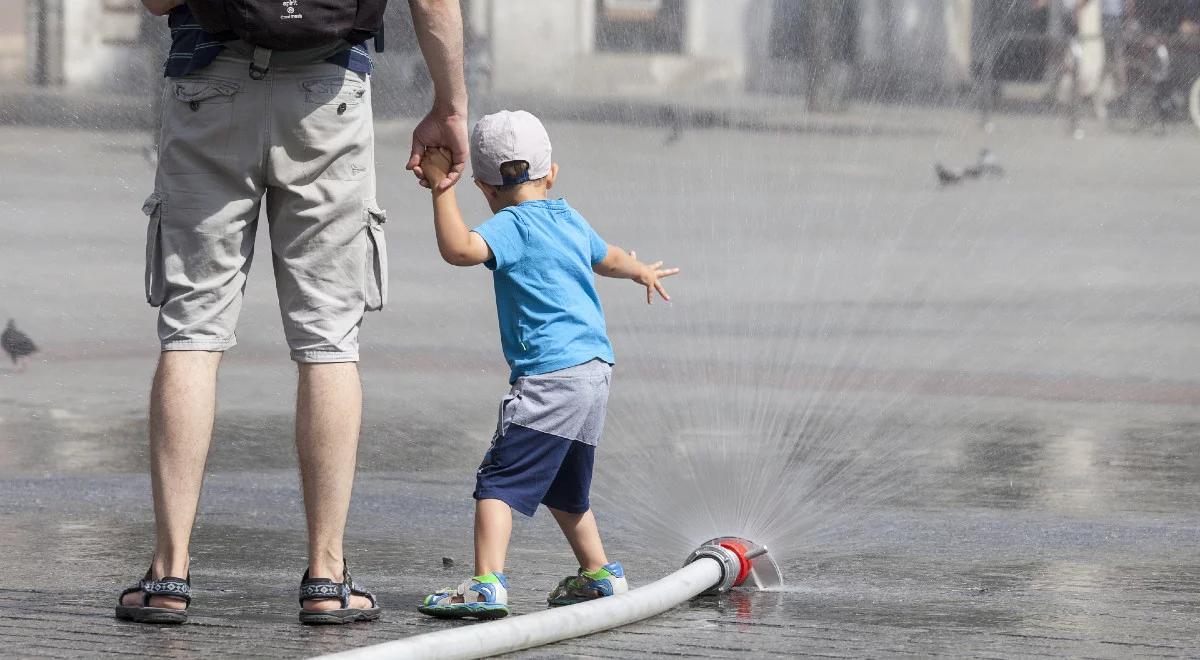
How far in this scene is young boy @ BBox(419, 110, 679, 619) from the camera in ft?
12.8

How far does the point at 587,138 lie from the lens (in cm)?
1808

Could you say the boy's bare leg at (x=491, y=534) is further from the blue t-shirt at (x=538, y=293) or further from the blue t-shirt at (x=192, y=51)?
the blue t-shirt at (x=192, y=51)

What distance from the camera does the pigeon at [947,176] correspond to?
50.8 ft

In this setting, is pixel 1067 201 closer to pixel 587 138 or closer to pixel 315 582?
pixel 587 138

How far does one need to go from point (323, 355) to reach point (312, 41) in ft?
2.07

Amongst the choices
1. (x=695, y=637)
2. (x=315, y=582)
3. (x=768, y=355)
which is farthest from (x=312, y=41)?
(x=768, y=355)

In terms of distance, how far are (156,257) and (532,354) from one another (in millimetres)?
816

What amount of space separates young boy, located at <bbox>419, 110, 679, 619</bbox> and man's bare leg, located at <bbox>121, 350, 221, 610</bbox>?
534 millimetres

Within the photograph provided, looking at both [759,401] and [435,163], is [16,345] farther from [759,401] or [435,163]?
[435,163]

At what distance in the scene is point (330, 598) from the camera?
3.76 metres

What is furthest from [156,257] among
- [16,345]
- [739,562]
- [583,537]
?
[16,345]

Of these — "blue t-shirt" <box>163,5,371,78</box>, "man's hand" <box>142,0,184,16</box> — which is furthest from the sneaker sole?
"man's hand" <box>142,0,184,16</box>

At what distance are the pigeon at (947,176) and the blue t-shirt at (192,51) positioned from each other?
39.4 feet

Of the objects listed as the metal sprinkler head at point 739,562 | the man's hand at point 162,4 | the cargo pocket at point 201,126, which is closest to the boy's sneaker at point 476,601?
the metal sprinkler head at point 739,562
